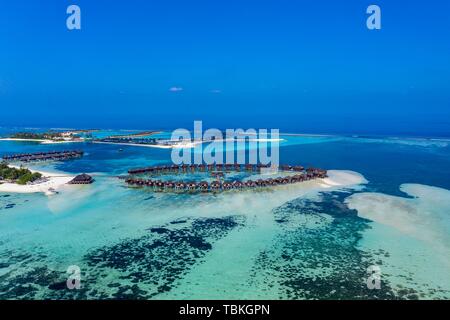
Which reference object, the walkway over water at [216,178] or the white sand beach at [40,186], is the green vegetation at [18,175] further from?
the walkway over water at [216,178]

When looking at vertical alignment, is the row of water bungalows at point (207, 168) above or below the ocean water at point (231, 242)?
above

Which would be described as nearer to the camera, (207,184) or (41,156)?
(207,184)

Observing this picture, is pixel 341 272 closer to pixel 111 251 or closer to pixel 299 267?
pixel 299 267

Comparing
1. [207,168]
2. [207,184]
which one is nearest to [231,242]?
[207,184]

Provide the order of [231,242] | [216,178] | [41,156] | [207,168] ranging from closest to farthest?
[231,242]
[216,178]
[207,168]
[41,156]

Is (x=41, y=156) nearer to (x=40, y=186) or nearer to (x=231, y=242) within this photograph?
(x=40, y=186)

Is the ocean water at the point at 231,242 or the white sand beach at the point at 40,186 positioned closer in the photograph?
the ocean water at the point at 231,242

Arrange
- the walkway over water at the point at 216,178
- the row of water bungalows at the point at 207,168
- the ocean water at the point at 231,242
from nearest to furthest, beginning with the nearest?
the ocean water at the point at 231,242, the walkway over water at the point at 216,178, the row of water bungalows at the point at 207,168

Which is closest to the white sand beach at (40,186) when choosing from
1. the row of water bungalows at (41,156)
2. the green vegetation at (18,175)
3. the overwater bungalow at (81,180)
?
the green vegetation at (18,175)
